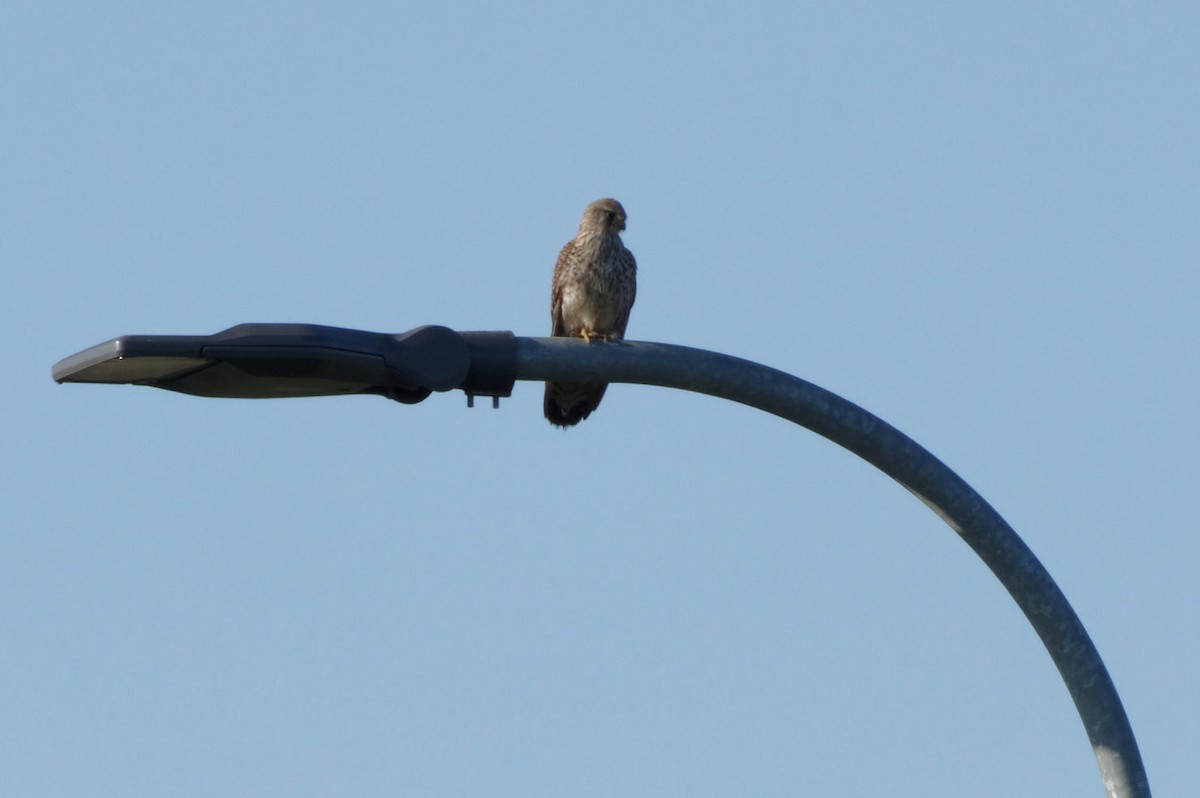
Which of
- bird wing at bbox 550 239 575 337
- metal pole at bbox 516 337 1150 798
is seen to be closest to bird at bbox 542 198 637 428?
bird wing at bbox 550 239 575 337

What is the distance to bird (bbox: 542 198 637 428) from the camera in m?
10.5

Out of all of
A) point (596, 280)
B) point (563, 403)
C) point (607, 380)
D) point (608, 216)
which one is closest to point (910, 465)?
point (607, 380)

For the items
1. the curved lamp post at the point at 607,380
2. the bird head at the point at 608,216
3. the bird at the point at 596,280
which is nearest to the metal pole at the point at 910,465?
the curved lamp post at the point at 607,380

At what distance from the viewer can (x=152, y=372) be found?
5098mm

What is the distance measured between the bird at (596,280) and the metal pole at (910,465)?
15.0ft

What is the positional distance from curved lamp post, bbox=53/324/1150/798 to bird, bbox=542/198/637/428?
15.1 feet

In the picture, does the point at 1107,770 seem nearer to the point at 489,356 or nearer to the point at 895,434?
the point at 895,434

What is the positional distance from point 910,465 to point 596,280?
5186 millimetres

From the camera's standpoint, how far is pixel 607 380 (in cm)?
558

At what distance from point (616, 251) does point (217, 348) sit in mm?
5901

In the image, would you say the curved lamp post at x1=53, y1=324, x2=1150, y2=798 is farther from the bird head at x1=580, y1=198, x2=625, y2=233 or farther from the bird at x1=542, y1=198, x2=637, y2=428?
the bird head at x1=580, y1=198, x2=625, y2=233

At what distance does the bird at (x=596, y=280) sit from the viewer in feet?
34.4

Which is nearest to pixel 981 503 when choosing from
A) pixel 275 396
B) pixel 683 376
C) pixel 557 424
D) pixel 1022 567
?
pixel 1022 567

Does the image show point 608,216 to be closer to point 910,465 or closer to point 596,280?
point 596,280
